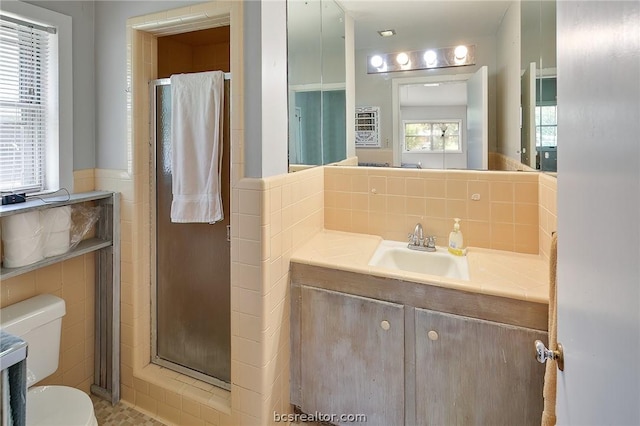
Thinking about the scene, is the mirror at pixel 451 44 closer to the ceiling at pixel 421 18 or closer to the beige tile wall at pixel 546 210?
the ceiling at pixel 421 18

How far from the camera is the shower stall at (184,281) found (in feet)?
6.42

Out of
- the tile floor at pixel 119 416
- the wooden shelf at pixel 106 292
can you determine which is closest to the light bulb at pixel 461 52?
the wooden shelf at pixel 106 292

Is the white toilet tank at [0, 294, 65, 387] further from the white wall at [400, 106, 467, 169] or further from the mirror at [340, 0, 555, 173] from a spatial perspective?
the white wall at [400, 106, 467, 169]

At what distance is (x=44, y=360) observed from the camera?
1.65 m

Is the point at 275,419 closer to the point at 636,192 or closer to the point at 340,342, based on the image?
the point at 340,342

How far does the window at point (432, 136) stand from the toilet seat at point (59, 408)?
202 centimetres

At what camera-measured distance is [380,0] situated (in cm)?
217

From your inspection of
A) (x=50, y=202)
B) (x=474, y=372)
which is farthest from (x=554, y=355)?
(x=50, y=202)

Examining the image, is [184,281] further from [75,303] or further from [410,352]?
[410,352]

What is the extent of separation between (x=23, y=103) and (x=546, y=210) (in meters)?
2.52

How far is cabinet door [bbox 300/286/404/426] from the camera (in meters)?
1.61

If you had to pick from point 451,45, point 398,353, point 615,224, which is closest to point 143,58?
point 451,45

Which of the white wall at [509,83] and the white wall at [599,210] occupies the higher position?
the white wall at [509,83]

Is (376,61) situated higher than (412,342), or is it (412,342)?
(376,61)
